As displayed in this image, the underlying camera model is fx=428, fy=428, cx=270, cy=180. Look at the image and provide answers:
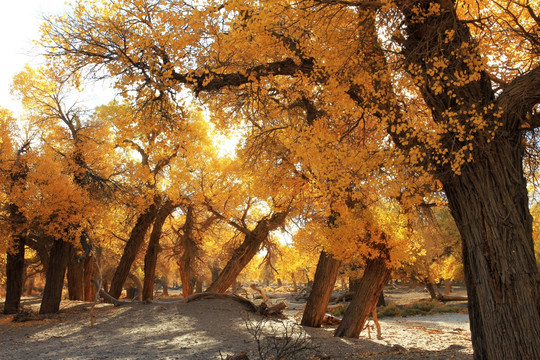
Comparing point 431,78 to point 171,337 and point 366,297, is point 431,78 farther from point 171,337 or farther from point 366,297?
point 171,337

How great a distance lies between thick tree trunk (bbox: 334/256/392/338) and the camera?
32.8ft

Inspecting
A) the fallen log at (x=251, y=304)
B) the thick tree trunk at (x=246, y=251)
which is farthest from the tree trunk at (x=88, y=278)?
the fallen log at (x=251, y=304)

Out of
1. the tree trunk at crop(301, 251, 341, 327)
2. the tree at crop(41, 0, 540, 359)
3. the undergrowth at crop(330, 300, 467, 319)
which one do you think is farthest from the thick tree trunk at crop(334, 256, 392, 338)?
the undergrowth at crop(330, 300, 467, 319)

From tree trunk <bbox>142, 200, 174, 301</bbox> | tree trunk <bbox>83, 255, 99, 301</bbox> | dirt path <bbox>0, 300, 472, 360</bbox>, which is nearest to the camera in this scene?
dirt path <bbox>0, 300, 472, 360</bbox>

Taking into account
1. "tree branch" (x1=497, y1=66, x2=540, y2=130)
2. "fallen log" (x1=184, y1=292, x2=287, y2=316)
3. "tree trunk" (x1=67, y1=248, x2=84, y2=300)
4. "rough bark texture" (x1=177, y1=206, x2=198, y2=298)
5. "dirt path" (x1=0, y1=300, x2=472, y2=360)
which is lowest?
"dirt path" (x1=0, y1=300, x2=472, y2=360)

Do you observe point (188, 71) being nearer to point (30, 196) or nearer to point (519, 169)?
point (519, 169)

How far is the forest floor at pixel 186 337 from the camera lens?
22.5 ft

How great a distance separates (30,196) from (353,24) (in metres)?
9.49

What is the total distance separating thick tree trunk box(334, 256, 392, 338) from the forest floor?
0.36 metres

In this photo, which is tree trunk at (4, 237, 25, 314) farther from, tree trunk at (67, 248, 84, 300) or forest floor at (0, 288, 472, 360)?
tree trunk at (67, 248, 84, 300)

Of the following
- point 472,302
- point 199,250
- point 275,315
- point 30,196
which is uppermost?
point 30,196

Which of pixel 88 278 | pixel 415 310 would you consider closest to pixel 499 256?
pixel 415 310

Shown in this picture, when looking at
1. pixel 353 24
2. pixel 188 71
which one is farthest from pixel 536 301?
pixel 188 71

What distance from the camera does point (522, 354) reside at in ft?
15.8
